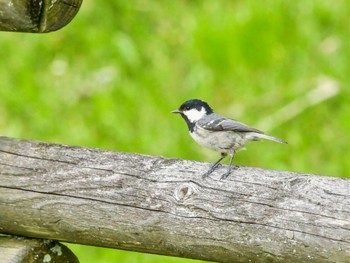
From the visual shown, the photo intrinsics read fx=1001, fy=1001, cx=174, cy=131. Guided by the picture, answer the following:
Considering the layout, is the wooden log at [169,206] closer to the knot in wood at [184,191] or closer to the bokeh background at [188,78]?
the knot in wood at [184,191]

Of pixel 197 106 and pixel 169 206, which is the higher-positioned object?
pixel 197 106

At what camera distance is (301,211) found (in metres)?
2.76

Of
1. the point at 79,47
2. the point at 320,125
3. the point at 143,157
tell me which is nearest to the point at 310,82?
the point at 320,125

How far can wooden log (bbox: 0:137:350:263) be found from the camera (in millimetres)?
2758

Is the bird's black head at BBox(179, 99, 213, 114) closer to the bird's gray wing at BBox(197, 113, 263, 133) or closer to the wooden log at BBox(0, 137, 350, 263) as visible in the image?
the bird's gray wing at BBox(197, 113, 263, 133)

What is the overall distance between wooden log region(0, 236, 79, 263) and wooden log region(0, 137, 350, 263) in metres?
0.03

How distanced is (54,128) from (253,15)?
63.1 inches

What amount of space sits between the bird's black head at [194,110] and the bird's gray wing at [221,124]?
6 cm

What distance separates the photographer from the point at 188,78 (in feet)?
22.5

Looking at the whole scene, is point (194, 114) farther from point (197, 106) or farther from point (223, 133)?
point (223, 133)

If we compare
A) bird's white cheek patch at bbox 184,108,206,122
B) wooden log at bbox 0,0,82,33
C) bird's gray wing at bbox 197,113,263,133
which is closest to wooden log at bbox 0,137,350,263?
wooden log at bbox 0,0,82,33

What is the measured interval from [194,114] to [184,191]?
3.57 feet

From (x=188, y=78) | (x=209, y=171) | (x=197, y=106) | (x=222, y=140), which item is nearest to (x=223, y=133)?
(x=222, y=140)

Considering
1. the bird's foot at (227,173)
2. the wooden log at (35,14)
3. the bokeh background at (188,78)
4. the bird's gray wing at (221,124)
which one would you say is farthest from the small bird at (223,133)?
the bokeh background at (188,78)
